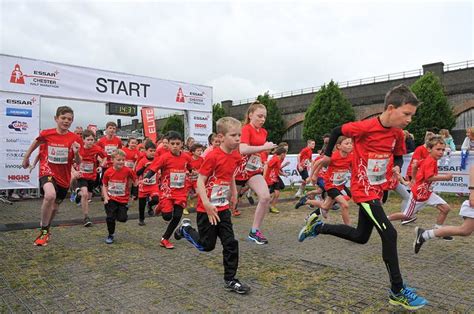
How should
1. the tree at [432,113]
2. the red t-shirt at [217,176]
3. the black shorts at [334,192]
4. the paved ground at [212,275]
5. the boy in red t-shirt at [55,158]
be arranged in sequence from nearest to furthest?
1. the paved ground at [212,275]
2. the red t-shirt at [217,176]
3. the boy in red t-shirt at [55,158]
4. the black shorts at [334,192]
5. the tree at [432,113]

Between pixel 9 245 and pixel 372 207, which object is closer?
pixel 372 207

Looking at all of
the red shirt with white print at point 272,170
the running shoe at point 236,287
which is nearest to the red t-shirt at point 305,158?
the red shirt with white print at point 272,170

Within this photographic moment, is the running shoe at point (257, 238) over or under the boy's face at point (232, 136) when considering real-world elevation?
under

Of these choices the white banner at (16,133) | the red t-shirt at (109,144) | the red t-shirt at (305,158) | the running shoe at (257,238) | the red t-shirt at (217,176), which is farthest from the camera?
the red t-shirt at (305,158)

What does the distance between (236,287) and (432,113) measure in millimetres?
29882

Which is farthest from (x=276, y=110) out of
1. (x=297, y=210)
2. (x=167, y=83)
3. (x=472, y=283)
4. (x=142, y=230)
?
(x=472, y=283)

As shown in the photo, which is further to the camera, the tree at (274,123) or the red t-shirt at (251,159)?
the tree at (274,123)

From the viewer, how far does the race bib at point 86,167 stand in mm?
8891

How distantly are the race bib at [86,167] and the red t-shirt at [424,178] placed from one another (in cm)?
702

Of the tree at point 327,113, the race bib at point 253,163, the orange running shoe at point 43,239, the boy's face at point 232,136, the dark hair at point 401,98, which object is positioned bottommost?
the orange running shoe at point 43,239

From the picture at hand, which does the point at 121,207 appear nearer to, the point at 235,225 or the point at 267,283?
the point at 235,225

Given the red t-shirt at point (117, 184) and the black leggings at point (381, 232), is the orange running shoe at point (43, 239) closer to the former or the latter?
the red t-shirt at point (117, 184)

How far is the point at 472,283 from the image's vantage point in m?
4.06

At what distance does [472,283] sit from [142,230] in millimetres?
5458
